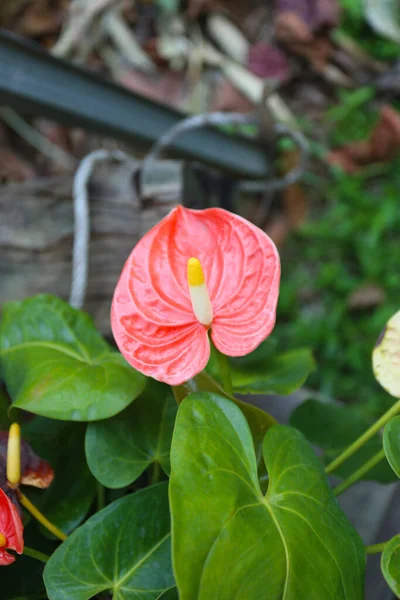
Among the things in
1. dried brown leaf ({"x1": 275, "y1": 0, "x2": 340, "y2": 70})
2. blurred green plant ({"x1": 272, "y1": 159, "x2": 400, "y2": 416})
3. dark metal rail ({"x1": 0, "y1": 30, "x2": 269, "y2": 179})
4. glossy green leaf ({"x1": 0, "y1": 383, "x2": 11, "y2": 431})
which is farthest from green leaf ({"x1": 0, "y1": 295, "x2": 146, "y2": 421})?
dried brown leaf ({"x1": 275, "y1": 0, "x2": 340, "y2": 70})

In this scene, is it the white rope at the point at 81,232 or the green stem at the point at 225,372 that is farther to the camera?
the white rope at the point at 81,232

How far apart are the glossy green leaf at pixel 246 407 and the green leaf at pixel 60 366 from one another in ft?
0.13

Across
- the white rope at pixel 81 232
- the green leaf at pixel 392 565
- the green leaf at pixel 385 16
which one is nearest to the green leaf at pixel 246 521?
the green leaf at pixel 392 565

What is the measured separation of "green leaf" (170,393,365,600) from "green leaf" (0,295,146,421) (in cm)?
9

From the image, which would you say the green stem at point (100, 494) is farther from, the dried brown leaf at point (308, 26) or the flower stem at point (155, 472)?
the dried brown leaf at point (308, 26)

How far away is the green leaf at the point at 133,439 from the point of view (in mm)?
376

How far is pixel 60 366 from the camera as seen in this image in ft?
1.39

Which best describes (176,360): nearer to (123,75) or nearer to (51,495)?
(51,495)

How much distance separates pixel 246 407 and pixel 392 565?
13 cm

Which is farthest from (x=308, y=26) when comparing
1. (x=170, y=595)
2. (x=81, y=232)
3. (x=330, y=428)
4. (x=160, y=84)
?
(x=170, y=595)

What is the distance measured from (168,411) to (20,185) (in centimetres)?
47

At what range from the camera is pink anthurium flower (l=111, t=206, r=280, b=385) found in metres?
0.35

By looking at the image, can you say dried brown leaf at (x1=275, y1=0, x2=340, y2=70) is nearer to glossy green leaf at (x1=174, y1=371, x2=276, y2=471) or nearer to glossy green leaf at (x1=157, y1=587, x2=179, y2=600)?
glossy green leaf at (x1=174, y1=371, x2=276, y2=471)

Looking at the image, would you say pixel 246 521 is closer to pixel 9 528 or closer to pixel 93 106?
pixel 9 528
